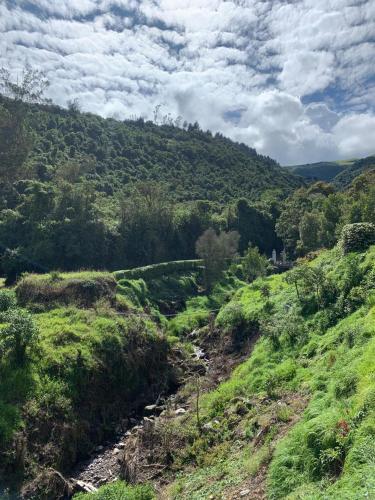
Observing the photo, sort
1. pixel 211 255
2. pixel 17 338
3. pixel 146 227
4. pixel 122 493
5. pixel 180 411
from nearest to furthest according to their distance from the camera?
pixel 122 493 → pixel 17 338 → pixel 180 411 → pixel 211 255 → pixel 146 227

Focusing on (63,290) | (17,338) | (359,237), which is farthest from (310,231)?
(17,338)

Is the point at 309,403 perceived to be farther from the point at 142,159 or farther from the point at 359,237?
the point at 142,159

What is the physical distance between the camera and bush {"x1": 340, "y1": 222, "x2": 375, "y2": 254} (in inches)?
932

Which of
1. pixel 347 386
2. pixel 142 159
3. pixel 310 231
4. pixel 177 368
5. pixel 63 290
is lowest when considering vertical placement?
pixel 177 368

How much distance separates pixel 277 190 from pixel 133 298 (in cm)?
8095

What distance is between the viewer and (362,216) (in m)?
41.3

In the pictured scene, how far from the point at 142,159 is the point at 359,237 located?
→ 8255 cm

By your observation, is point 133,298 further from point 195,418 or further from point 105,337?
point 195,418

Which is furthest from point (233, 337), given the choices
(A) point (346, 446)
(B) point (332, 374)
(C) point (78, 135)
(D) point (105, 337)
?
(C) point (78, 135)

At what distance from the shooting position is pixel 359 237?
24.0 metres

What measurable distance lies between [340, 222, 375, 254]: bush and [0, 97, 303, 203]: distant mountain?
181 ft

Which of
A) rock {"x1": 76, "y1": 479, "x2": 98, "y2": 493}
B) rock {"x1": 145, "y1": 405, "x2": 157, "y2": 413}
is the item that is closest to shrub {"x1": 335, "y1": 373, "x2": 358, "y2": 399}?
rock {"x1": 76, "y1": 479, "x2": 98, "y2": 493}

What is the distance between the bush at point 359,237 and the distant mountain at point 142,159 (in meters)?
55.2

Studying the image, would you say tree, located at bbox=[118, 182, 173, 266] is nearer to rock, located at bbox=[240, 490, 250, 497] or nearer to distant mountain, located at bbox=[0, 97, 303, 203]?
distant mountain, located at bbox=[0, 97, 303, 203]
